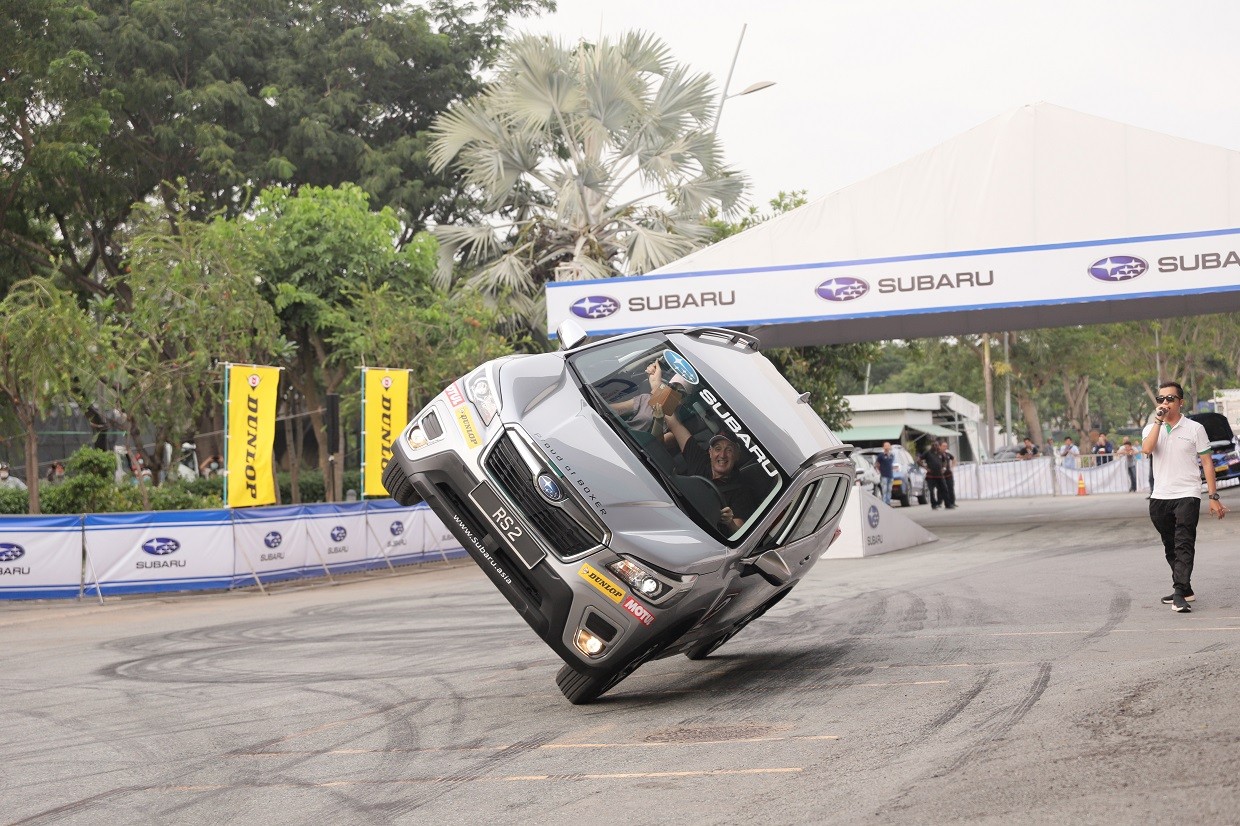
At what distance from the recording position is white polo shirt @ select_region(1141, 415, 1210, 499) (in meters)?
10.6

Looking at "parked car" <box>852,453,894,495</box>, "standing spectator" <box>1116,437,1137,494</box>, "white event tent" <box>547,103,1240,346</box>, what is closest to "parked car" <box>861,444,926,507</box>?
"parked car" <box>852,453,894,495</box>

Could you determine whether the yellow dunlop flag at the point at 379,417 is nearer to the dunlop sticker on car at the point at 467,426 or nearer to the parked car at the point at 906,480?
the dunlop sticker on car at the point at 467,426

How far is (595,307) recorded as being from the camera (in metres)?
21.3

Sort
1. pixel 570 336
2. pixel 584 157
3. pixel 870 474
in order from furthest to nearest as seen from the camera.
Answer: pixel 870 474 → pixel 584 157 → pixel 570 336

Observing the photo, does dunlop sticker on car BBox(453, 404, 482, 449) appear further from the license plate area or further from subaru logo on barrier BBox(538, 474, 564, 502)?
subaru logo on barrier BBox(538, 474, 564, 502)

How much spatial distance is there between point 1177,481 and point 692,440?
5095 mm

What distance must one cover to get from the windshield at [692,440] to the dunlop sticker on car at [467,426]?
0.77 metres

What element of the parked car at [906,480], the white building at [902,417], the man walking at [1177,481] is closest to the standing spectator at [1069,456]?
the parked car at [906,480]

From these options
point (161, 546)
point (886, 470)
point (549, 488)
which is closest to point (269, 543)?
point (161, 546)

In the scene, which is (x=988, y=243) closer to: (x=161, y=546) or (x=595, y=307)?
(x=595, y=307)

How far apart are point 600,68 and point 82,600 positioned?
15037 mm

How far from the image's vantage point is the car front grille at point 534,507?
7.36 meters

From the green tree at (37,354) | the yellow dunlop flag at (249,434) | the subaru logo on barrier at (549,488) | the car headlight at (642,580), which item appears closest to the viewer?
the car headlight at (642,580)

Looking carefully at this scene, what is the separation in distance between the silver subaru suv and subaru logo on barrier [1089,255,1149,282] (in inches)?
493
